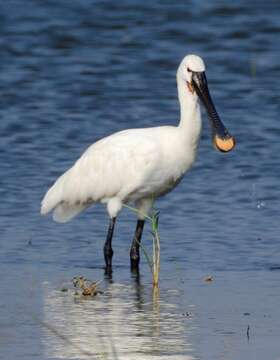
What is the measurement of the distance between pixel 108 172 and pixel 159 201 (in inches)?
61.4

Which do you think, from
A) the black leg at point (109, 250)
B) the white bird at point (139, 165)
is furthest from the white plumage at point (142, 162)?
the black leg at point (109, 250)

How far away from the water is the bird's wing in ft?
1.03

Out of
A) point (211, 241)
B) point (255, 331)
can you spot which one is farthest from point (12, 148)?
point (255, 331)

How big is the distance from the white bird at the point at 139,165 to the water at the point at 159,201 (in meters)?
0.28

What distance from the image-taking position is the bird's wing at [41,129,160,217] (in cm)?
1112

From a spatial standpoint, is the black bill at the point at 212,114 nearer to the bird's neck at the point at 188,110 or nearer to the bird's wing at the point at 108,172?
the bird's neck at the point at 188,110

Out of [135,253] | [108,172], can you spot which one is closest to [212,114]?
[108,172]

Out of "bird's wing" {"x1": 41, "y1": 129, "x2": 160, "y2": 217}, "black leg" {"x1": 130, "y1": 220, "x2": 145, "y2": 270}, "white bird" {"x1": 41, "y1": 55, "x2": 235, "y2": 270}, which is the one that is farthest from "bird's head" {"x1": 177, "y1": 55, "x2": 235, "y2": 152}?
"black leg" {"x1": 130, "y1": 220, "x2": 145, "y2": 270}

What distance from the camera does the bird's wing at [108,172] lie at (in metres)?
11.1

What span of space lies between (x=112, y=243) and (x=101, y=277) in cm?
122

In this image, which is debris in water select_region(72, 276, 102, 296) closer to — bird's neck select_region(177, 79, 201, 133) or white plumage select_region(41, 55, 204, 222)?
white plumage select_region(41, 55, 204, 222)

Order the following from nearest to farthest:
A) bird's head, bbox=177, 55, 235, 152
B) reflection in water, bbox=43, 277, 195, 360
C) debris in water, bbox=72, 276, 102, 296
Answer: reflection in water, bbox=43, 277, 195, 360 < debris in water, bbox=72, 276, 102, 296 < bird's head, bbox=177, 55, 235, 152

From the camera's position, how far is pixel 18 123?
16.3 meters

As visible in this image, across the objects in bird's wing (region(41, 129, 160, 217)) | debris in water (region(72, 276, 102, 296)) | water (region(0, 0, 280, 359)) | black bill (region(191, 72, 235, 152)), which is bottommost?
water (region(0, 0, 280, 359))
